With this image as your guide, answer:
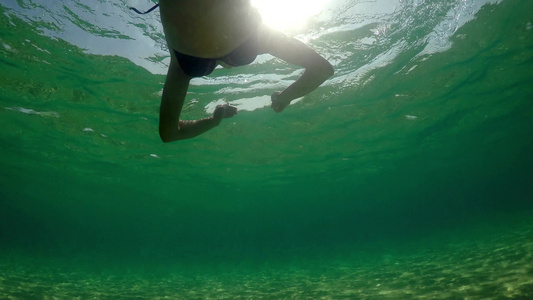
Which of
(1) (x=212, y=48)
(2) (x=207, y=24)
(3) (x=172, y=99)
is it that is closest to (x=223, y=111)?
(3) (x=172, y=99)

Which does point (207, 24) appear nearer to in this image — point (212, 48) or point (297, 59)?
point (212, 48)

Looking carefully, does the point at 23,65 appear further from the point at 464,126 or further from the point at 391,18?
the point at 464,126

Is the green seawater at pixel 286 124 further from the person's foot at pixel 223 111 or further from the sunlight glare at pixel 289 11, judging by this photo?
the person's foot at pixel 223 111

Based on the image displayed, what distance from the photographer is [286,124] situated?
1866cm

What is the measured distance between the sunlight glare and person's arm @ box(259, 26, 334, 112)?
6.09 metres

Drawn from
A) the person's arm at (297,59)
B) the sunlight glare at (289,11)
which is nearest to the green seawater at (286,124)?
the sunlight glare at (289,11)

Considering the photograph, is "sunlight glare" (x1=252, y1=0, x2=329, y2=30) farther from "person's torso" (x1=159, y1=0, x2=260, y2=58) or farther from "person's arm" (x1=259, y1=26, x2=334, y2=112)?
"person's torso" (x1=159, y1=0, x2=260, y2=58)

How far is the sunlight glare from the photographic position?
9.05 m

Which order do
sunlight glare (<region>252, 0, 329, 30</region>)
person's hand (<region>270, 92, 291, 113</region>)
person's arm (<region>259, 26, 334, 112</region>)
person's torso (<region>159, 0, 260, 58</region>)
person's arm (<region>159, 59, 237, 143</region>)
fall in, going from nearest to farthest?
person's torso (<region>159, 0, 260, 58</region>)
person's arm (<region>159, 59, 237, 143</region>)
person's arm (<region>259, 26, 334, 112</region>)
person's hand (<region>270, 92, 291, 113</region>)
sunlight glare (<region>252, 0, 329, 30</region>)

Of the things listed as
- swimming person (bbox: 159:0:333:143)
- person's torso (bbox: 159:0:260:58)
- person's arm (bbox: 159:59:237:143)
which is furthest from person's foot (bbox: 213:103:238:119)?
person's torso (bbox: 159:0:260:58)

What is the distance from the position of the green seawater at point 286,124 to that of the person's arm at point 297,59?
482 centimetres

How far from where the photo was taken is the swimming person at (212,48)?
2.75 metres

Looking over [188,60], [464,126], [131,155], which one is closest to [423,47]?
[188,60]

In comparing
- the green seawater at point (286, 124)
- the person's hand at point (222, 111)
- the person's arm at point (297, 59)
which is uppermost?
the green seawater at point (286, 124)
